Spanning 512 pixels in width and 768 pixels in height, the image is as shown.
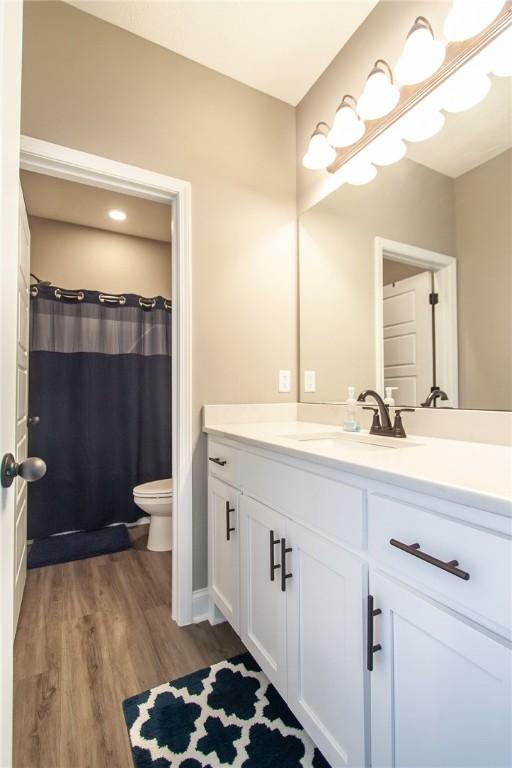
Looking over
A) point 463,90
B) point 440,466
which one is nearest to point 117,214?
point 463,90

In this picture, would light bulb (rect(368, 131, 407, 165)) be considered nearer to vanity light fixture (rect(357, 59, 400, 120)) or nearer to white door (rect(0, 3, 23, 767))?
vanity light fixture (rect(357, 59, 400, 120))

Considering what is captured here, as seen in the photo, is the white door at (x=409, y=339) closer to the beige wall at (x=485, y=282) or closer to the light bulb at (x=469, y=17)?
the beige wall at (x=485, y=282)

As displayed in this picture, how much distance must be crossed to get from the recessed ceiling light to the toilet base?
7.43ft

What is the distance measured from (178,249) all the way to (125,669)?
173 centimetres

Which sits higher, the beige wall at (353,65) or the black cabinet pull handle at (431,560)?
the beige wall at (353,65)

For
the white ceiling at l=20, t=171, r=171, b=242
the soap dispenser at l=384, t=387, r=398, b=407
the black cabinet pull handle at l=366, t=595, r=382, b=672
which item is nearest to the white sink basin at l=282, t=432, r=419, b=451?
the soap dispenser at l=384, t=387, r=398, b=407

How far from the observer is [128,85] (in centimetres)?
160

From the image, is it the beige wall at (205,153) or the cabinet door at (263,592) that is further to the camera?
the beige wall at (205,153)

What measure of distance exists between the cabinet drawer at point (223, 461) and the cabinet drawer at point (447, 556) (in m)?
0.70

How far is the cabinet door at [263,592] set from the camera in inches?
42.5

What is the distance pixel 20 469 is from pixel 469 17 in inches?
68.1

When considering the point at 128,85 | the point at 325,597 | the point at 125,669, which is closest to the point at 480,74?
the point at 128,85

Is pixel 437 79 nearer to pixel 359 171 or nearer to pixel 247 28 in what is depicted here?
pixel 359 171

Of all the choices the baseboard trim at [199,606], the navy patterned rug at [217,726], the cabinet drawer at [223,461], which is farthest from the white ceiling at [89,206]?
the navy patterned rug at [217,726]
